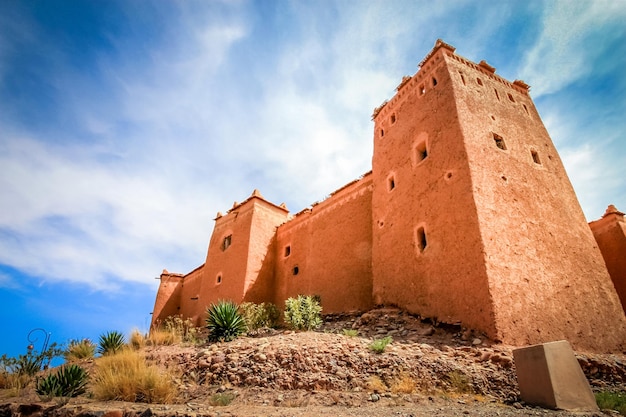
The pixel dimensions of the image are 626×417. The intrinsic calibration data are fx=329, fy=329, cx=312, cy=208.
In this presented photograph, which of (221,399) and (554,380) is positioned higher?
(554,380)

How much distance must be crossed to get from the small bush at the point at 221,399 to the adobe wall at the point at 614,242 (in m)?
14.5

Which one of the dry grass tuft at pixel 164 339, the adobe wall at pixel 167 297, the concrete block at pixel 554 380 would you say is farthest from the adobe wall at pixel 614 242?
the adobe wall at pixel 167 297

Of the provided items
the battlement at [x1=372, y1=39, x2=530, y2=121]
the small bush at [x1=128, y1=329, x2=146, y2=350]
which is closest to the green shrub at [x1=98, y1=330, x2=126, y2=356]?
the small bush at [x1=128, y1=329, x2=146, y2=350]

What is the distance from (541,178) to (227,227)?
1544 cm

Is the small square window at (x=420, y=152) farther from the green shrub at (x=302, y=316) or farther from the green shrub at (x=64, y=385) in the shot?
the green shrub at (x=64, y=385)

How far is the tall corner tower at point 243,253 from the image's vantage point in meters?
16.4

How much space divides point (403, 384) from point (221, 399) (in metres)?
3.14

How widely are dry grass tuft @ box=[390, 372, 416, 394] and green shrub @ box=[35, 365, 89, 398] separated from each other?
6539mm

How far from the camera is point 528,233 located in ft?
29.8

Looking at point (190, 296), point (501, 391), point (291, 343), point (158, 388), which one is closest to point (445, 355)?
point (501, 391)

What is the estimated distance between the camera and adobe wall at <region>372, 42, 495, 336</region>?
27.2 ft

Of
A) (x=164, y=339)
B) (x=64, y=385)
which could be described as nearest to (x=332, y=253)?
(x=164, y=339)

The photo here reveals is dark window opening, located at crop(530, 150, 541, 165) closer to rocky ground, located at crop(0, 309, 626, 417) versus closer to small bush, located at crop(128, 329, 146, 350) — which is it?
rocky ground, located at crop(0, 309, 626, 417)

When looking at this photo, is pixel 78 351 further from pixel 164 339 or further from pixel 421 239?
pixel 421 239
